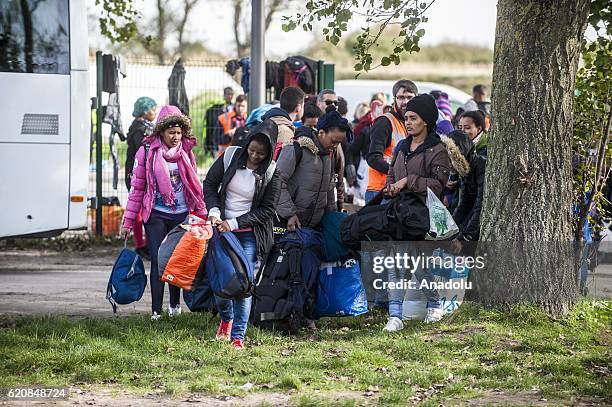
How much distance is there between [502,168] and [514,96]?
60 cm

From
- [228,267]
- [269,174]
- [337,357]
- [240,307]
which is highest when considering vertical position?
[269,174]

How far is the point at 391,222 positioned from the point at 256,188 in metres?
1.18

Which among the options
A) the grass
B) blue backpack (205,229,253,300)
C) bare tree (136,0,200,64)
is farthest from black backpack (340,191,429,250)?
bare tree (136,0,200,64)

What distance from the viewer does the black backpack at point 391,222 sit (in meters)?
8.78

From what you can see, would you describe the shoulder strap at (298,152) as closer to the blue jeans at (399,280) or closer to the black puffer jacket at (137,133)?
the blue jeans at (399,280)

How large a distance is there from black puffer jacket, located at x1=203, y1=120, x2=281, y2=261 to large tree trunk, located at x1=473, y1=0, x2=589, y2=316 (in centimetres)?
188

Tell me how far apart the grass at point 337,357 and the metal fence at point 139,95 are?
620 centimetres

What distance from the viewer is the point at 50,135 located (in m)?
12.8

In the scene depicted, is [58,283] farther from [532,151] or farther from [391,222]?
[532,151]

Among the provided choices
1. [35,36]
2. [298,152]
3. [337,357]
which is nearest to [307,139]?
[298,152]

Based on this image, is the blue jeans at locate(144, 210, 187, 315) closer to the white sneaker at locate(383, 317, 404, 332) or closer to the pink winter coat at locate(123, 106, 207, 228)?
the pink winter coat at locate(123, 106, 207, 228)

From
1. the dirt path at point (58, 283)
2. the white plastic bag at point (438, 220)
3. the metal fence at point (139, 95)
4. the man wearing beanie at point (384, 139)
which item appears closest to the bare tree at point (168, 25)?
the metal fence at point (139, 95)

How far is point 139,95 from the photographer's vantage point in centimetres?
1565

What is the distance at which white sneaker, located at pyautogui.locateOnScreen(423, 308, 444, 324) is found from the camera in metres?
9.17
